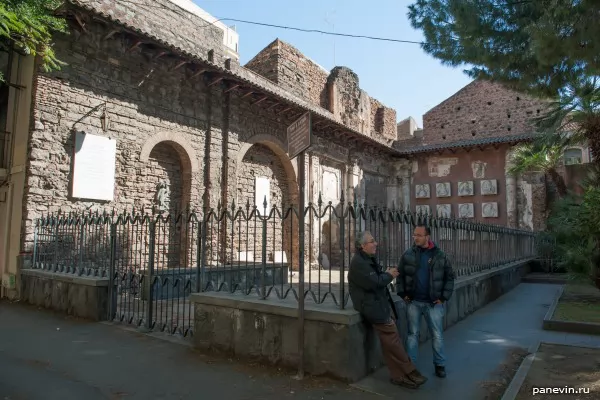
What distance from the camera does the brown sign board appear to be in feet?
13.6

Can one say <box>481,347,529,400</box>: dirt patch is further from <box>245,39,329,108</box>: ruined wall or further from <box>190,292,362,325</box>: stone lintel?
<box>245,39,329,108</box>: ruined wall

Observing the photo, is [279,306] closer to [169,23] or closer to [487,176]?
[169,23]

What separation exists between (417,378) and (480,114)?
23544 millimetres

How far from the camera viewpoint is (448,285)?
14.3 feet

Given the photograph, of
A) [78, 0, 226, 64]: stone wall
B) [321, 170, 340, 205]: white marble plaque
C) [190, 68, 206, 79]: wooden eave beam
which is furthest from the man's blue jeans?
[321, 170, 340, 205]: white marble plaque

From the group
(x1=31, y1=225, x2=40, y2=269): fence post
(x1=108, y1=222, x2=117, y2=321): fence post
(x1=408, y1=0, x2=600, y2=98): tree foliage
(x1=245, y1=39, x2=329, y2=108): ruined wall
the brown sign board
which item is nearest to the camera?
the brown sign board

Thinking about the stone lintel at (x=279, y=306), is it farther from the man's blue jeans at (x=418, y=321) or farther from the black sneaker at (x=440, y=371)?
the black sneaker at (x=440, y=371)

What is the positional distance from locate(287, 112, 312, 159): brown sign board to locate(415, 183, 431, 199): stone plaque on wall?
1694 centimetres

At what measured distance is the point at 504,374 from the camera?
427 cm

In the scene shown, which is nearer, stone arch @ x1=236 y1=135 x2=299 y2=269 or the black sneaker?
the black sneaker

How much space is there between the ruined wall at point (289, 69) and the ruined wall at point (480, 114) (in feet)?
34.7

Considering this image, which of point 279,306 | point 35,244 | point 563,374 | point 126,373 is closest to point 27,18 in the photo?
point 35,244

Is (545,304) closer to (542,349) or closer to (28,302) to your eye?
(542,349)

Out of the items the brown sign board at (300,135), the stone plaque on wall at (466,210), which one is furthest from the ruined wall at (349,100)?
the brown sign board at (300,135)
